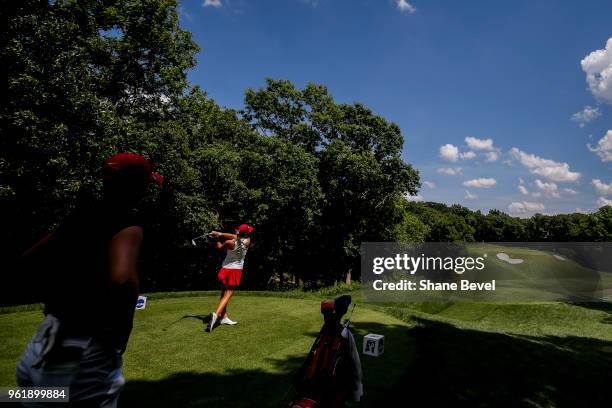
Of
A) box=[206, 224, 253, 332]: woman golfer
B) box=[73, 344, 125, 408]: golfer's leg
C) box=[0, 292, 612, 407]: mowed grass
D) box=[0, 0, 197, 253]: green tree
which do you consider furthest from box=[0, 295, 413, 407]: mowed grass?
box=[0, 0, 197, 253]: green tree

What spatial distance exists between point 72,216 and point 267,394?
3608 millimetres

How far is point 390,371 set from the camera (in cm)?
607

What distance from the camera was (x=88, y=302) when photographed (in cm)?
227

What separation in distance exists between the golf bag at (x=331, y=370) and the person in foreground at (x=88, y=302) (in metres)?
2.19

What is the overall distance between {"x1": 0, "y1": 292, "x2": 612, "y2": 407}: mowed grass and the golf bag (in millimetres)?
808

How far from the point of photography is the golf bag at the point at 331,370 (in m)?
4.00

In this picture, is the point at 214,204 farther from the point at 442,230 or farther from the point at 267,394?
the point at 442,230

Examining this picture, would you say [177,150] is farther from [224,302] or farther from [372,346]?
[372,346]

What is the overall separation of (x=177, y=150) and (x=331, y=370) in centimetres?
2334

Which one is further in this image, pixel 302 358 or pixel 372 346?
pixel 372 346

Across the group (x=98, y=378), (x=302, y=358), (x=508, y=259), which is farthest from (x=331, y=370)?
(x=508, y=259)

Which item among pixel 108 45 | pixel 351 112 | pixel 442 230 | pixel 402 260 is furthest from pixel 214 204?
pixel 442 230

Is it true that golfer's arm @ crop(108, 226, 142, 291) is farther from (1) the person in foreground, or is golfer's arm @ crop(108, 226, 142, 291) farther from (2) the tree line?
(2) the tree line

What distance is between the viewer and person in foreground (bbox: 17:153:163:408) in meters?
2.24
